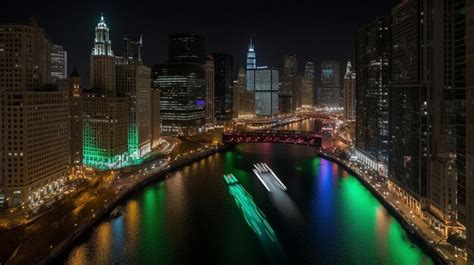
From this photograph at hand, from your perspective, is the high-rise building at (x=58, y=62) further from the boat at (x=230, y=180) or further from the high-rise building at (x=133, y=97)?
the boat at (x=230, y=180)

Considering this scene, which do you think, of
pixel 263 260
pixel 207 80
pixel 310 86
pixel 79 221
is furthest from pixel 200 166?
pixel 310 86

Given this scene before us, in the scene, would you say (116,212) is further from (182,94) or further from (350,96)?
(350,96)

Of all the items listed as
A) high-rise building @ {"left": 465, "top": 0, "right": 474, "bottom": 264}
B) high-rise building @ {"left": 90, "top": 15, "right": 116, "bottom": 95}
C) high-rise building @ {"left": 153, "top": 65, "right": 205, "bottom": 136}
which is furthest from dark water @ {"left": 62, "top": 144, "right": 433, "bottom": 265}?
high-rise building @ {"left": 153, "top": 65, "right": 205, "bottom": 136}

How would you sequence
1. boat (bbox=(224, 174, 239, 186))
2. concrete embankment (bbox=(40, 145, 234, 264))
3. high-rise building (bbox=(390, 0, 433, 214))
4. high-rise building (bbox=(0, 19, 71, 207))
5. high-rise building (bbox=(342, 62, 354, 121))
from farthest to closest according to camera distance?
high-rise building (bbox=(342, 62, 354, 121))
boat (bbox=(224, 174, 239, 186))
high-rise building (bbox=(0, 19, 71, 207))
high-rise building (bbox=(390, 0, 433, 214))
concrete embankment (bbox=(40, 145, 234, 264))

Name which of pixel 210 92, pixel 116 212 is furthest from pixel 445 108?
pixel 210 92

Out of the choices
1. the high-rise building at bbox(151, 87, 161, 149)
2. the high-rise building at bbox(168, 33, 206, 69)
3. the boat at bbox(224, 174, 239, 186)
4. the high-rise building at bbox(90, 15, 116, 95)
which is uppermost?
the high-rise building at bbox(168, 33, 206, 69)

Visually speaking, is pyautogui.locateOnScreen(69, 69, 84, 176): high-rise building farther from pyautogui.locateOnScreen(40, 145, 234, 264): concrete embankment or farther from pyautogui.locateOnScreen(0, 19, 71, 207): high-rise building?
pyautogui.locateOnScreen(40, 145, 234, 264): concrete embankment
